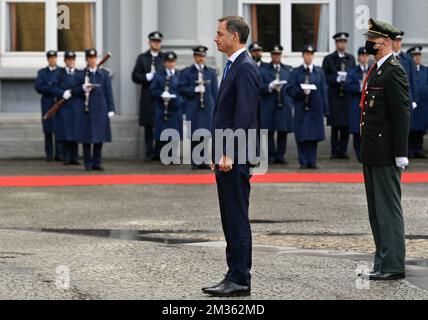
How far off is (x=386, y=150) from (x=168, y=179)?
30.8 ft

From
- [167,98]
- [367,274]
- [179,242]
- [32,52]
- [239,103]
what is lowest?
[179,242]

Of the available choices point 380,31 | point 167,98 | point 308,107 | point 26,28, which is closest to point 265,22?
point 167,98

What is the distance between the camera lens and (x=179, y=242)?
469 inches

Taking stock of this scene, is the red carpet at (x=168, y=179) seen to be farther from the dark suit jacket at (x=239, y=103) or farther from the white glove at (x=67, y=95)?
the dark suit jacket at (x=239, y=103)

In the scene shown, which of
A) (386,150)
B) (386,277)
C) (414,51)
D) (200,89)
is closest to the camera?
(386,277)

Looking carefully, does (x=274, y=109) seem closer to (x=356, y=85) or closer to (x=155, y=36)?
(x=356, y=85)

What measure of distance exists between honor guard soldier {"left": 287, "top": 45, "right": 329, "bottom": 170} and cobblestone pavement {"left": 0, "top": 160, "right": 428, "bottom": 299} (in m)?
3.09

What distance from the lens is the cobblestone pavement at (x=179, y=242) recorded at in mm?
9203

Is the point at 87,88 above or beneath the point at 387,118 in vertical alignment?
beneath

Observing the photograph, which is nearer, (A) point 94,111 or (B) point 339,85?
(A) point 94,111

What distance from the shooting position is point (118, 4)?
2445cm

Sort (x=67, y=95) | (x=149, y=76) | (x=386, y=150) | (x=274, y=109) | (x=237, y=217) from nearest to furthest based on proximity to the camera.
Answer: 1. (x=237, y=217)
2. (x=386, y=150)
3. (x=67, y=95)
4. (x=274, y=109)
5. (x=149, y=76)

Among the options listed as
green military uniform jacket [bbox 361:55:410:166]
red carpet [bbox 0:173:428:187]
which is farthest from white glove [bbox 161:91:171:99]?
green military uniform jacket [bbox 361:55:410:166]

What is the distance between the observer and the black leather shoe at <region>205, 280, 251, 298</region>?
28.9 ft
